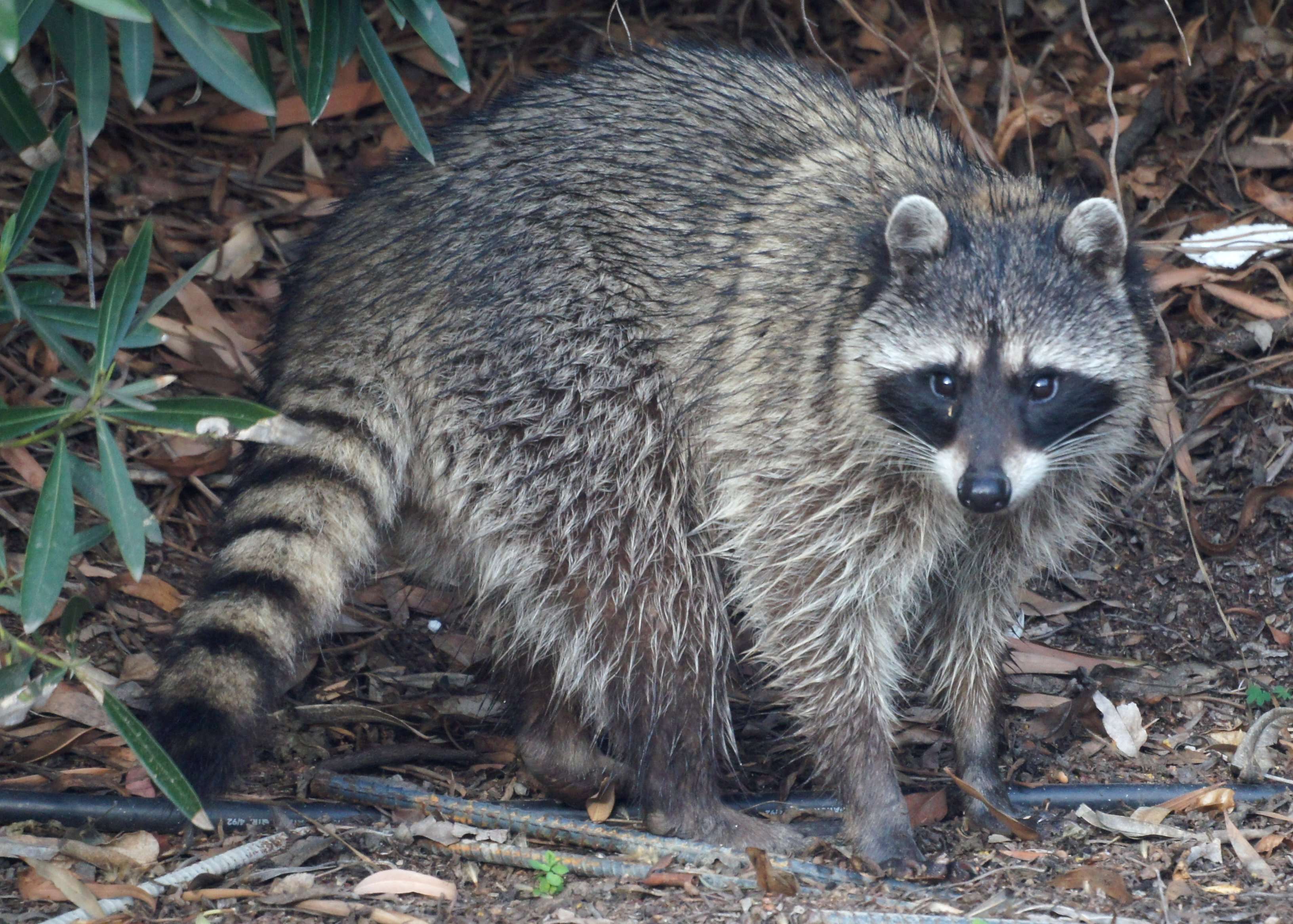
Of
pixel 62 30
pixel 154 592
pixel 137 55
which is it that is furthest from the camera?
pixel 154 592

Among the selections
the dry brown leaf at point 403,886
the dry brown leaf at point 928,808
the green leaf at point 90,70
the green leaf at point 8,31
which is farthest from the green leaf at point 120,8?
the dry brown leaf at point 928,808

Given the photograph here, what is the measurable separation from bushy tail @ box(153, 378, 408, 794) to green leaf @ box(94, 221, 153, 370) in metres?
0.74

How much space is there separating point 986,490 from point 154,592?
300 centimetres

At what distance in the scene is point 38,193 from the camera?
3.53m

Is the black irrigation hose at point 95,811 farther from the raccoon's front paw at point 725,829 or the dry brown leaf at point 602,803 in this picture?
the raccoon's front paw at point 725,829

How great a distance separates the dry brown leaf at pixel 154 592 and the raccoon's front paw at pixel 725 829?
1.93 m

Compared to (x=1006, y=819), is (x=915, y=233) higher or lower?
higher

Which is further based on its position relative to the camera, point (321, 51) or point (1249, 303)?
point (1249, 303)

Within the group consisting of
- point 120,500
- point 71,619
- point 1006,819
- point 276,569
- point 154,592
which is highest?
point 120,500

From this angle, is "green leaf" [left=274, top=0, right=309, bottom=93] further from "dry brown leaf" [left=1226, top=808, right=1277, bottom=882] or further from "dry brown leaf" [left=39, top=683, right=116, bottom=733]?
"dry brown leaf" [left=1226, top=808, right=1277, bottom=882]

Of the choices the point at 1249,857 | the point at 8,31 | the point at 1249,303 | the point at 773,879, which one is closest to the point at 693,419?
the point at 773,879

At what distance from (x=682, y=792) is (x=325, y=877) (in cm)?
110

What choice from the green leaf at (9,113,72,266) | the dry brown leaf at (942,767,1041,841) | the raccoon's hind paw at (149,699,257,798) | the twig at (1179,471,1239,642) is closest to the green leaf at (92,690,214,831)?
the raccoon's hind paw at (149,699,257,798)

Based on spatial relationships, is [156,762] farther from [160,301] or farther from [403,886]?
[160,301]
